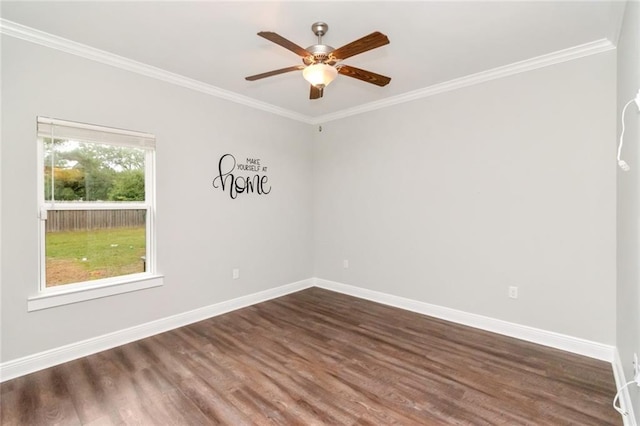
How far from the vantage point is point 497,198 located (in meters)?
3.21

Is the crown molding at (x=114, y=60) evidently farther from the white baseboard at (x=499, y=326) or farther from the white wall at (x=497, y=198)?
the white baseboard at (x=499, y=326)

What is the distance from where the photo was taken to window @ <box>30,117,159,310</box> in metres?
2.62

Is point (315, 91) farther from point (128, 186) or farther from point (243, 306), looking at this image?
point (243, 306)

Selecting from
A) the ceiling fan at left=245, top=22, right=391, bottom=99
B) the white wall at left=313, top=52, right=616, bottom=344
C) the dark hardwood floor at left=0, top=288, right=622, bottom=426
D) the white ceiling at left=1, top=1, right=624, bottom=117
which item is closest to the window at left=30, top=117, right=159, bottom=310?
the dark hardwood floor at left=0, top=288, right=622, bottom=426

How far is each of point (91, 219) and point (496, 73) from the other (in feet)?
13.7

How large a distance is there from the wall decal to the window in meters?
0.79

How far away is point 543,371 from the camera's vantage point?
8.18ft

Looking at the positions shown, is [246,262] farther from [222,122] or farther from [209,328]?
[222,122]

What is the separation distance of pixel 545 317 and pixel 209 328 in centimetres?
337

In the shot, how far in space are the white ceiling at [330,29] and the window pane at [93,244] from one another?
4.96ft

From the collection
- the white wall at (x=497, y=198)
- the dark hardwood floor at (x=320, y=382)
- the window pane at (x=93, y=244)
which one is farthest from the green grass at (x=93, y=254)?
the white wall at (x=497, y=198)

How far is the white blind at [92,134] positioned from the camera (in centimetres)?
257

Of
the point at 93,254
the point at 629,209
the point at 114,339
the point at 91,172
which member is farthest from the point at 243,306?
the point at 629,209

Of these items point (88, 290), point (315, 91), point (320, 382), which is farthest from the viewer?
point (88, 290)
